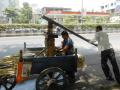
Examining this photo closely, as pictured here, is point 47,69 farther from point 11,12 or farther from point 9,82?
point 11,12

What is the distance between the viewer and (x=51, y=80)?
20.9ft

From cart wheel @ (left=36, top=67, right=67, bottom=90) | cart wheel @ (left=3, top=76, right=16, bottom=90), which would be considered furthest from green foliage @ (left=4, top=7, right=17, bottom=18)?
cart wheel @ (left=36, top=67, right=67, bottom=90)

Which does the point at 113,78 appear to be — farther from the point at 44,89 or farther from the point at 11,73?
the point at 11,73

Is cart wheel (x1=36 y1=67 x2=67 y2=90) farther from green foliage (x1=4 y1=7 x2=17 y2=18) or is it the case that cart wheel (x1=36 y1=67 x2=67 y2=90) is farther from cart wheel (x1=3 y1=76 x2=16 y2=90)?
green foliage (x1=4 y1=7 x2=17 y2=18)

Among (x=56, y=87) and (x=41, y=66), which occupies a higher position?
(x=41, y=66)

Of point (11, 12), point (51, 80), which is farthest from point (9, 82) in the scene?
point (11, 12)

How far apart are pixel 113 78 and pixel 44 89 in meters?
2.41

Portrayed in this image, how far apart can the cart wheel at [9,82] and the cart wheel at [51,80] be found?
0.77 metres

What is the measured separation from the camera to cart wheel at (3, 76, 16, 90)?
261 inches

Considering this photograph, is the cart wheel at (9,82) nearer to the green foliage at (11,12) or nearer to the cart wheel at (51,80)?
the cart wheel at (51,80)

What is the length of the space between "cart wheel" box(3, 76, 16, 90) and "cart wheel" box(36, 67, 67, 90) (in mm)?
774

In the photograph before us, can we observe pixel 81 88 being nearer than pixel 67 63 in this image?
No

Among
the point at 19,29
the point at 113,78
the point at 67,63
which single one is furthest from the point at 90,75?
the point at 19,29

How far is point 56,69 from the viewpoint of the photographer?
20.6 feet
